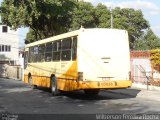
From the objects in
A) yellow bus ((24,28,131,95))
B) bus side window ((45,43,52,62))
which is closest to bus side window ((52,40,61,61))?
bus side window ((45,43,52,62))

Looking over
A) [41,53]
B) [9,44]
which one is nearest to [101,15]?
[9,44]

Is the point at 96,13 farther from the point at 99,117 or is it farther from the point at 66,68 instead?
the point at 99,117

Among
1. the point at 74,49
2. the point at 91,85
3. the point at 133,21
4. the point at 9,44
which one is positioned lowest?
the point at 91,85

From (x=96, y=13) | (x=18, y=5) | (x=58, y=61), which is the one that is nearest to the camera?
(x=18, y=5)

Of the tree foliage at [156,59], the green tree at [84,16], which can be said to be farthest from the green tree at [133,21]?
the tree foliage at [156,59]

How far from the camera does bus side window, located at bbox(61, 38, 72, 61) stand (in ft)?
70.3

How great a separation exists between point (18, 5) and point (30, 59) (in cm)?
1353

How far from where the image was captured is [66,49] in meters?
21.9

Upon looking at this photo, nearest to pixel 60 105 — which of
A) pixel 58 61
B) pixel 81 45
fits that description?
pixel 81 45

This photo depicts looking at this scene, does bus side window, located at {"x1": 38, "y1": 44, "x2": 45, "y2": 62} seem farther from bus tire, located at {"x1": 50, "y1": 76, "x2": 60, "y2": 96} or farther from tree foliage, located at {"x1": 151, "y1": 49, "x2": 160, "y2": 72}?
tree foliage, located at {"x1": 151, "y1": 49, "x2": 160, "y2": 72}

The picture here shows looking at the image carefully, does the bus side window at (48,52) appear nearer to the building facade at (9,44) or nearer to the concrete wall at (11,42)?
the building facade at (9,44)

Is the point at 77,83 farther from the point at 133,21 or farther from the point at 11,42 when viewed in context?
the point at 11,42

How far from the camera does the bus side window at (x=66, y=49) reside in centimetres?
2142

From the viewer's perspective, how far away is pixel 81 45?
20.2 meters
